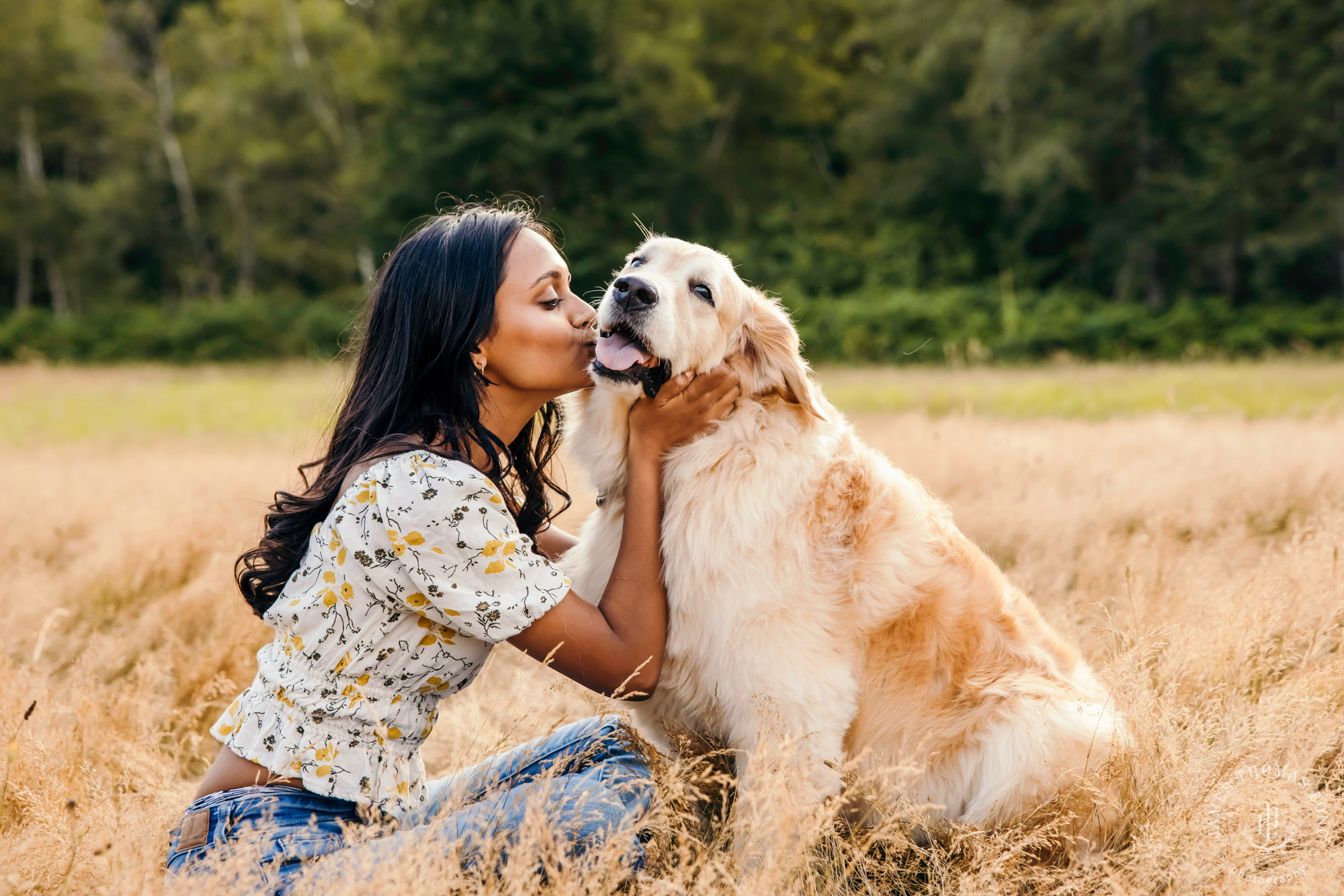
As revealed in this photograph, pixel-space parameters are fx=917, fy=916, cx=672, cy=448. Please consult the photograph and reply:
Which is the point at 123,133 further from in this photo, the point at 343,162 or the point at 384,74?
the point at 384,74

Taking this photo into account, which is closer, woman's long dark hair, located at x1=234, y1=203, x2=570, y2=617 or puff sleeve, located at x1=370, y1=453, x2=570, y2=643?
puff sleeve, located at x1=370, y1=453, x2=570, y2=643

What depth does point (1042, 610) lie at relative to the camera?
3539 mm

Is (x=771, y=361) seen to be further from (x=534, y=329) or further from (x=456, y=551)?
(x=456, y=551)

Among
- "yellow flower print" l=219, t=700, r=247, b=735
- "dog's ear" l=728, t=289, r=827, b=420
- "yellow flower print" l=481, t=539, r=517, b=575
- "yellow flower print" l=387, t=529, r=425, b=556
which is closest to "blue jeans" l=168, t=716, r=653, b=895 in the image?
"yellow flower print" l=219, t=700, r=247, b=735

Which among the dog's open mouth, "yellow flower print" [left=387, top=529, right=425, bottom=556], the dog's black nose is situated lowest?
"yellow flower print" [left=387, top=529, right=425, bottom=556]

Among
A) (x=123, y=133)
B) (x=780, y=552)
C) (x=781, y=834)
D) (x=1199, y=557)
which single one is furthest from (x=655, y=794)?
(x=123, y=133)

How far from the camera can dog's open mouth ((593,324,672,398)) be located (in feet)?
7.82

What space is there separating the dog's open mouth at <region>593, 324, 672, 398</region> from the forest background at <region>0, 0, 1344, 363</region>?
1571 cm

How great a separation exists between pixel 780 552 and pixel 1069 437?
486 cm

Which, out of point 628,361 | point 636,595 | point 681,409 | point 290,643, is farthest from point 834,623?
point 290,643

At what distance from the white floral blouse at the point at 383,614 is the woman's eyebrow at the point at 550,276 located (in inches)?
22.1

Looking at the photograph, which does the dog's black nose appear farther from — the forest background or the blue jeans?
the forest background

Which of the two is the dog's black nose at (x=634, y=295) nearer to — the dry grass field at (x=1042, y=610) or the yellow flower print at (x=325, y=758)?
the dry grass field at (x=1042, y=610)

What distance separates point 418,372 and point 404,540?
1.66 ft
